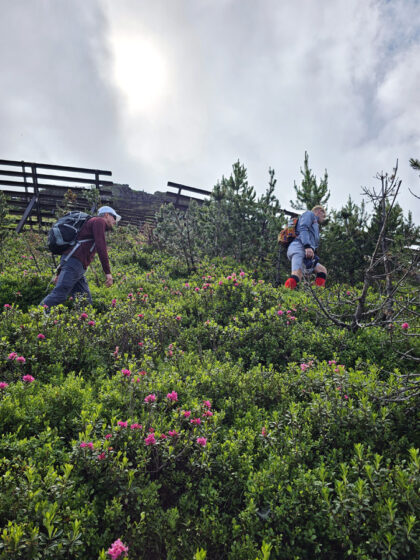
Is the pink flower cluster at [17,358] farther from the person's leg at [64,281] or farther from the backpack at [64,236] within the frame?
the backpack at [64,236]

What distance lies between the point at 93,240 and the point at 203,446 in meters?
4.36

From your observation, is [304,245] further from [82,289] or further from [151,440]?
[151,440]

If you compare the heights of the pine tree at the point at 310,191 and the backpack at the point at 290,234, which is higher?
the pine tree at the point at 310,191

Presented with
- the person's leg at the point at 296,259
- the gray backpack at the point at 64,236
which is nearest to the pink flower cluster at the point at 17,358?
the gray backpack at the point at 64,236

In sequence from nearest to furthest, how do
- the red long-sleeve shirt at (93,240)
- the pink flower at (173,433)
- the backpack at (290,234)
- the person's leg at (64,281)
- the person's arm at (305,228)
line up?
the pink flower at (173,433)
the person's leg at (64,281)
the red long-sleeve shirt at (93,240)
the person's arm at (305,228)
the backpack at (290,234)

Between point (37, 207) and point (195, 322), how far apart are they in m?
10.6

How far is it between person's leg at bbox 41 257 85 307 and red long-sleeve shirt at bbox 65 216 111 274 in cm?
15

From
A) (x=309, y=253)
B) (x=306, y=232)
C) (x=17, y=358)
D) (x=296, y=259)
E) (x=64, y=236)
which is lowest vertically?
(x=17, y=358)

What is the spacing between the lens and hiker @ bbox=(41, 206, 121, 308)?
5.40m

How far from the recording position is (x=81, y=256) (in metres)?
5.59

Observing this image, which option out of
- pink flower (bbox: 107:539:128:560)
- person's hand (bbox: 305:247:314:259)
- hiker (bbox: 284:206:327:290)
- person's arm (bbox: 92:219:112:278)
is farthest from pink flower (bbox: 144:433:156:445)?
person's hand (bbox: 305:247:314:259)

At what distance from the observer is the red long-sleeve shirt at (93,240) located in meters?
5.60

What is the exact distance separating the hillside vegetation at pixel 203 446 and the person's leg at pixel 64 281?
1.10 feet

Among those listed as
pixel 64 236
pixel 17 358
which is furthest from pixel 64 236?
pixel 17 358
